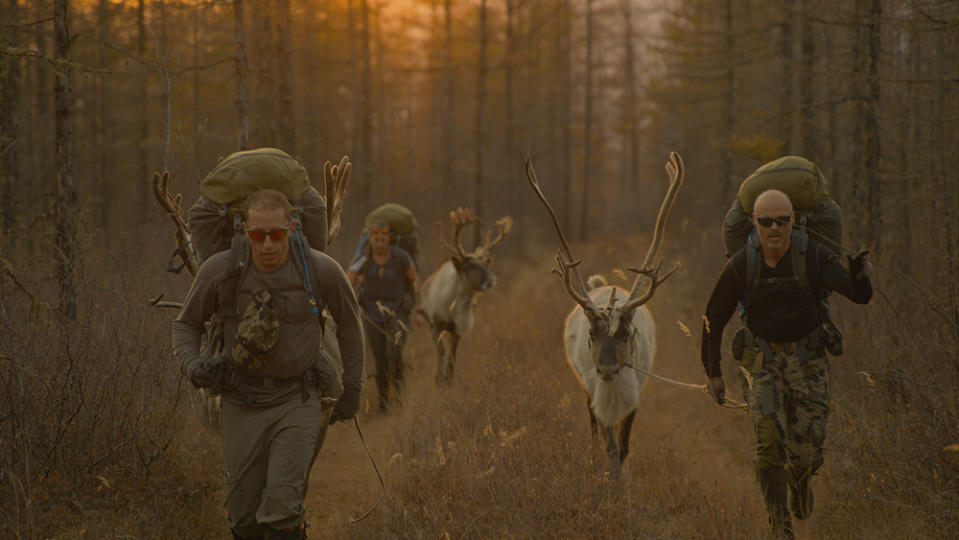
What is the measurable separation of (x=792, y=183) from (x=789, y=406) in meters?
1.52

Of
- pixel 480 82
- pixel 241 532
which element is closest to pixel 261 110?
pixel 480 82

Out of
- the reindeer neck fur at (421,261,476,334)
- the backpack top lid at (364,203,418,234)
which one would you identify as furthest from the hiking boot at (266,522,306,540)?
the reindeer neck fur at (421,261,476,334)

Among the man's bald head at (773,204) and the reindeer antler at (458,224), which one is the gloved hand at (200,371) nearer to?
the man's bald head at (773,204)

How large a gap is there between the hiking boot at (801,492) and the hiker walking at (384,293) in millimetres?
5137

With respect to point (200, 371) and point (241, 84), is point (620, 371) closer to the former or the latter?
point (200, 371)

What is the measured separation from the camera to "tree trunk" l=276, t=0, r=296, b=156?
39.1 feet

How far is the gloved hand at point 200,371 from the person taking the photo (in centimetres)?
363

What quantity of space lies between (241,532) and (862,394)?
217 inches

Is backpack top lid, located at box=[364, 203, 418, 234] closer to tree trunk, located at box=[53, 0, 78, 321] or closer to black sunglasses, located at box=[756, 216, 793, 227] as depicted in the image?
tree trunk, located at box=[53, 0, 78, 321]

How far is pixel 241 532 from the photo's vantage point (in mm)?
3842

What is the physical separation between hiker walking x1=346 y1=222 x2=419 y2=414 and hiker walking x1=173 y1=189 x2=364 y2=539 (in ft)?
16.0

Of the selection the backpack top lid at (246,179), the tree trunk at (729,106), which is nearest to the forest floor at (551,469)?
the backpack top lid at (246,179)

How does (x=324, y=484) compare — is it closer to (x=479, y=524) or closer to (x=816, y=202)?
(x=479, y=524)

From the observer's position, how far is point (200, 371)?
3.64 m
